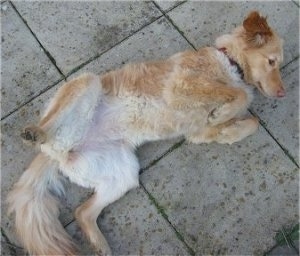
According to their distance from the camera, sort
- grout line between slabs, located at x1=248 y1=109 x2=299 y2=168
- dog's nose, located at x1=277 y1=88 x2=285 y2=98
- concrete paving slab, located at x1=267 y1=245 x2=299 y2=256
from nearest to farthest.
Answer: concrete paving slab, located at x1=267 y1=245 x2=299 y2=256
dog's nose, located at x1=277 y1=88 x2=285 y2=98
grout line between slabs, located at x1=248 y1=109 x2=299 y2=168

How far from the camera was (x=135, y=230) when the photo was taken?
4812 millimetres

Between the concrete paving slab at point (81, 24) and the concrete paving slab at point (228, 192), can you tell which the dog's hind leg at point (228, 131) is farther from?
the concrete paving slab at point (81, 24)

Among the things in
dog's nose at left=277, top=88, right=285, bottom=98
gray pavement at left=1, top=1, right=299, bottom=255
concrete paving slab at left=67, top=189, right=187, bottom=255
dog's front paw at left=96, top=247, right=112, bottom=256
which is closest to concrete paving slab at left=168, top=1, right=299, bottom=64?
gray pavement at left=1, top=1, right=299, bottom=255

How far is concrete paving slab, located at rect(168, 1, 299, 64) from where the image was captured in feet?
18.4

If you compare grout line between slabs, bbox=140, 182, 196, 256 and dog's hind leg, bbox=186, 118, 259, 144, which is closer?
grout line between slabs, bbox=140, 182, 196, 256

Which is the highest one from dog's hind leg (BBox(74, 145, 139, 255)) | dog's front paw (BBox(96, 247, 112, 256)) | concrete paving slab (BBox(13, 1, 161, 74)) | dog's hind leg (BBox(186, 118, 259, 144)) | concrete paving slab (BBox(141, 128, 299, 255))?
concrete paving slab (BBox(13, 1, 161, 74))

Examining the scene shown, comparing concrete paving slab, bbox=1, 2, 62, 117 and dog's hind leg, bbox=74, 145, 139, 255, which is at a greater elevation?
concrete paving slab, bbox=1, 2, 62, 117

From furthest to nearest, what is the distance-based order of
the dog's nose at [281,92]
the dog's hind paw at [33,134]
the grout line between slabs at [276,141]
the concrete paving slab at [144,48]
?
the concrete paving slab at [144,48], the grout line between slabs at [276,141], the dog's nose at [281,92], the dog's hind paw at [33,134]

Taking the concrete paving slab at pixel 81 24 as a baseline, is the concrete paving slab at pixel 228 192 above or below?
below

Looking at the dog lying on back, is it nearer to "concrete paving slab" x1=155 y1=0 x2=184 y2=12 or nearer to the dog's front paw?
the dog's front paw

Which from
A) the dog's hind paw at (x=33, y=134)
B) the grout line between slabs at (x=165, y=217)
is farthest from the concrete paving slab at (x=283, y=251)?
the dog's hind paw at (x=33, y=134)

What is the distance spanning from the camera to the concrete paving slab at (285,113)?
16.7 ft

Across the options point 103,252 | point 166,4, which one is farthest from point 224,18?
point 103,252

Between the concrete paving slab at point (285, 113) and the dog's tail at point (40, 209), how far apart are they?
200cm
